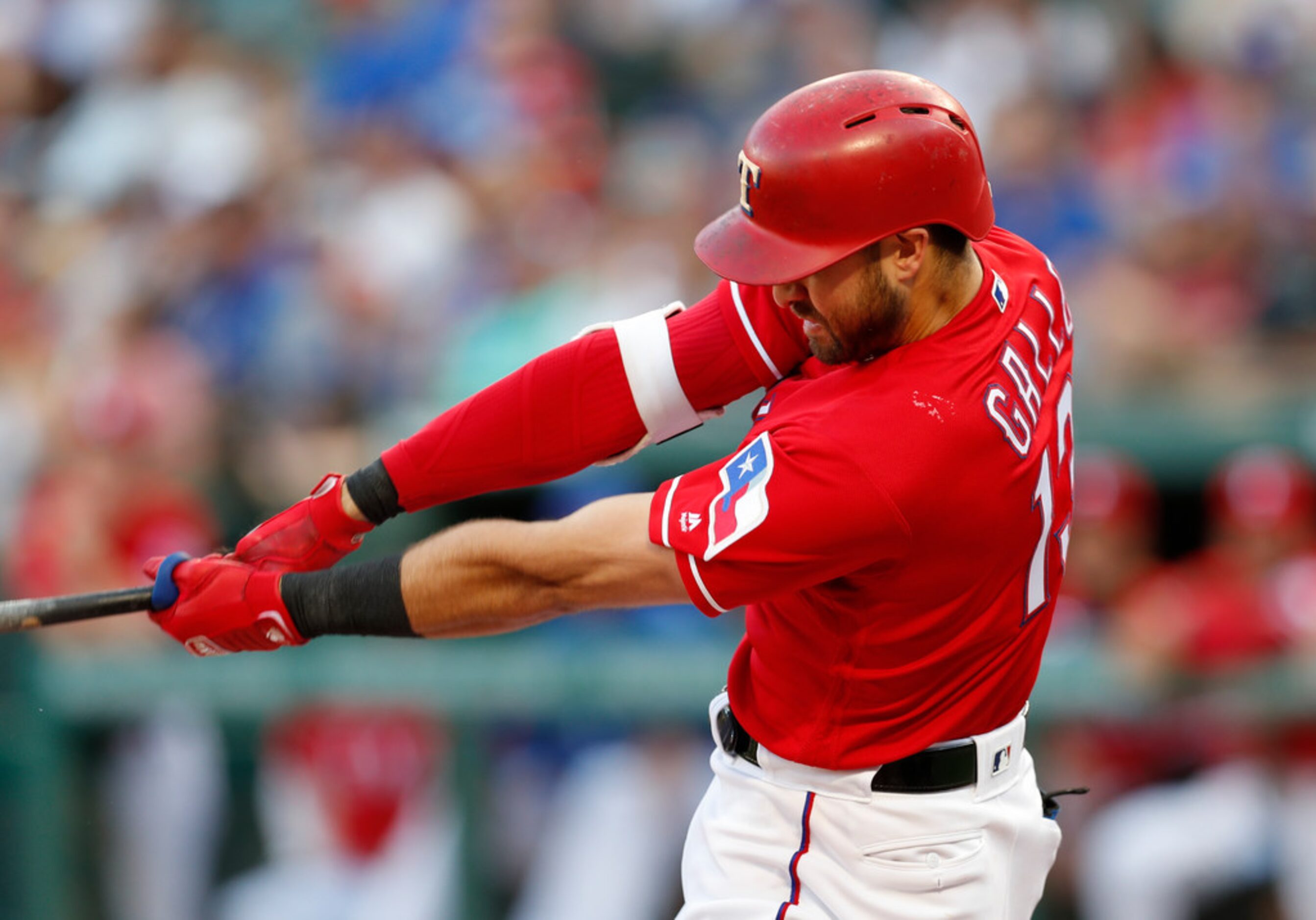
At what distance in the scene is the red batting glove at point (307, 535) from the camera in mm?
3029

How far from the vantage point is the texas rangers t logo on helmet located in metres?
2.70

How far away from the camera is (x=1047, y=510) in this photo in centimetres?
285

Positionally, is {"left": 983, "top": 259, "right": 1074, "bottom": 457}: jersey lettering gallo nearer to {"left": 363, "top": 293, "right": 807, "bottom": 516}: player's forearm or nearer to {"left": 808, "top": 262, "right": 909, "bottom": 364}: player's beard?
{"left": 808, "top": 262, "right": 909, "bottom": 364}: player's beard

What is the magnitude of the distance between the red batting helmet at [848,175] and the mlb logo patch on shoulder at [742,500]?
0.86 feet

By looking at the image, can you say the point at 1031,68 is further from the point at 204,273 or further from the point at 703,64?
the point at 204,273

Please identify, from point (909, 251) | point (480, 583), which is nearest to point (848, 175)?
point (909, 251)

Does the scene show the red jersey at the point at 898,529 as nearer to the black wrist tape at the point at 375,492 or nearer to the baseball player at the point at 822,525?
the baseball player at the point at 822,525

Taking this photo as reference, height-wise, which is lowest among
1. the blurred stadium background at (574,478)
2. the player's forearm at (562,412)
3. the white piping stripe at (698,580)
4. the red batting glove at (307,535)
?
the blurred stadium background at (574,478)

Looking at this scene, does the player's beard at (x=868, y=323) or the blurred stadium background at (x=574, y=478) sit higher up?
the player's beard at (x=868, y=323)

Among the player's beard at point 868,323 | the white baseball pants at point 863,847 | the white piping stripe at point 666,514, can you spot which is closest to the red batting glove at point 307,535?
the white piping stripe at point 666,514

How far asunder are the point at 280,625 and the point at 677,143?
4.73m

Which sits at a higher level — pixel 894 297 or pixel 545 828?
pixel 894 297

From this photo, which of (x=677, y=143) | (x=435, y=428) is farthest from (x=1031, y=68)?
(x=435, y=428)

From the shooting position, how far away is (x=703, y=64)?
302 inches
